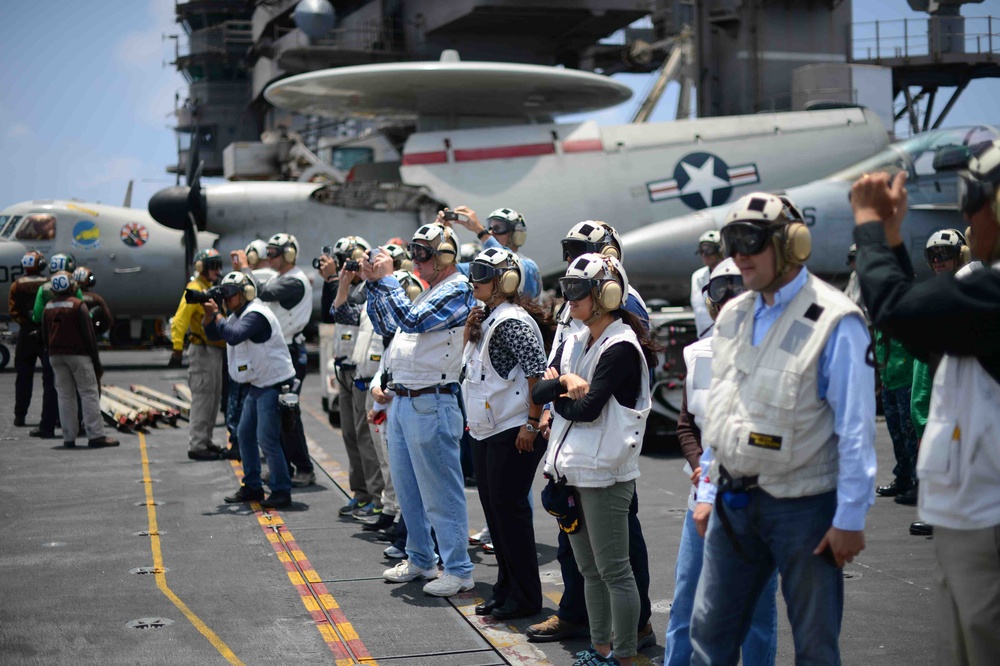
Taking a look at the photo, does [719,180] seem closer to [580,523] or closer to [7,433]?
[7,433]

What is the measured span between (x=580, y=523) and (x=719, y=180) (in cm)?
1638

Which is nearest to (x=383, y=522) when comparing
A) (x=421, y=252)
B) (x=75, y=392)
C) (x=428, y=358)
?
(x=428, y=358)

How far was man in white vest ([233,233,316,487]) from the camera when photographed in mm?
9289

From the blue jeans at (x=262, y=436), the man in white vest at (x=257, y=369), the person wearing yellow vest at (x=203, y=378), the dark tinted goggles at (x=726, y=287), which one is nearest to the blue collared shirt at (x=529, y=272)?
the man in white vest at (x=257, y=369)

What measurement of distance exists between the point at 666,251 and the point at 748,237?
13.5m

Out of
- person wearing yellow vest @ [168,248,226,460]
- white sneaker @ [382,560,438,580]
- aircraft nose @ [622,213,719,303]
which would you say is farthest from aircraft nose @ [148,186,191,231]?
A: white sneaker @ [382,560,438,580]

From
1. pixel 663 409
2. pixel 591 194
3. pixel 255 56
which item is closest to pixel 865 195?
pixel 663 409

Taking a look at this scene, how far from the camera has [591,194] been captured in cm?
1995

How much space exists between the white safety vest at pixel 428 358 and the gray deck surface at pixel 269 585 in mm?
1288

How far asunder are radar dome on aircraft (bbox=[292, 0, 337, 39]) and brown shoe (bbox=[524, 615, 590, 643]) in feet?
105

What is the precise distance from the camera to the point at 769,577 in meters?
3.49

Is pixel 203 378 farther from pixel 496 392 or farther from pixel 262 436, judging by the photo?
pixel 496 392

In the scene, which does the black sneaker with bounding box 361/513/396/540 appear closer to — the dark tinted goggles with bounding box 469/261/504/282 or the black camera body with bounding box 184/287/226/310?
the black camera body with bounding box 184/287/226/310

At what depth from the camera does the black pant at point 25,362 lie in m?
13.3
